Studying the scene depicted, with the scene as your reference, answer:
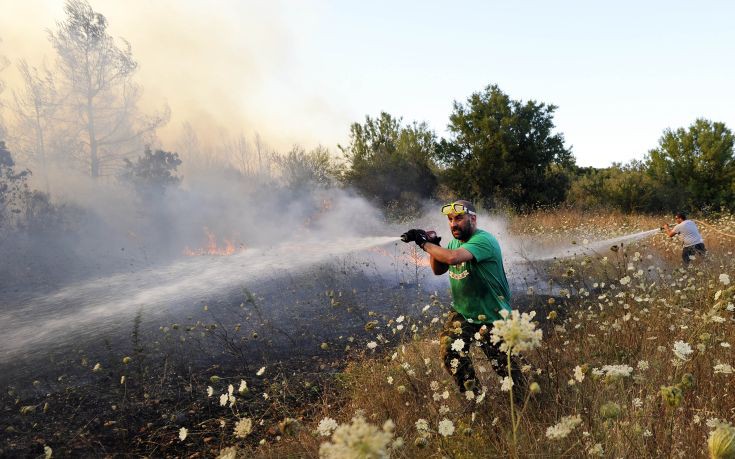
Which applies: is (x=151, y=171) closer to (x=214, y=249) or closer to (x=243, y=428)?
(x=214, y=249)

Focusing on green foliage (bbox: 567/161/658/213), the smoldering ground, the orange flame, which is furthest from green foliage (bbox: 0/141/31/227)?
green foliage (bbox: 567/161/658/213)

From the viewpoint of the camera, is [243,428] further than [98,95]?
No

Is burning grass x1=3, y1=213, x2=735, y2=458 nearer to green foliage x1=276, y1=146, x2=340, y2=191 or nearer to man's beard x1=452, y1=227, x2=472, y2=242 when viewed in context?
man's beard x1=452, y1=227, x2=472, y2=242

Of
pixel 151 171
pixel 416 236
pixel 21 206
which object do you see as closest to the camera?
pixel 416 236

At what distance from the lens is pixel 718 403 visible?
8.85ft

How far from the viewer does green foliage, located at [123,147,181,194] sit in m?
19.7

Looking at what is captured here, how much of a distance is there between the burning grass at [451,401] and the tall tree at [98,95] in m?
19.2

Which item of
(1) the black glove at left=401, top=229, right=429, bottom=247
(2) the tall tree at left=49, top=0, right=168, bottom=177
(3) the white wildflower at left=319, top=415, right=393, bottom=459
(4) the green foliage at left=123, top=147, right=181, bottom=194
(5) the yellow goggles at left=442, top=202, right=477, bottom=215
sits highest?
(2) the tall tree at left=49, top=0, right=168, bottom=177

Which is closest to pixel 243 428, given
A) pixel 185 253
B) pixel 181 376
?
pixel 181 376

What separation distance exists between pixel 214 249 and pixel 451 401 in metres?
17.0

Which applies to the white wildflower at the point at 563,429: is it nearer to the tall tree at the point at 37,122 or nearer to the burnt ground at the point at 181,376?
the burnt ground at the point at 181,376

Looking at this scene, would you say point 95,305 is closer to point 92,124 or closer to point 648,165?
point 92,124

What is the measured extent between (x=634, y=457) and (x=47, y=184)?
A: 23.5 metres

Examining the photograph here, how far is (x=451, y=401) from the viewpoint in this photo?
3.39m
